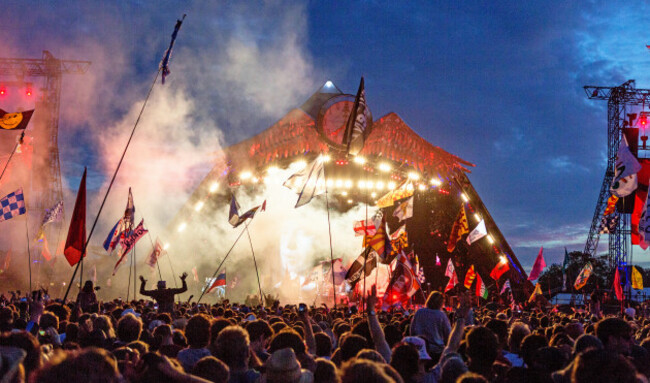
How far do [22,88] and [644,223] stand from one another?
3647cm

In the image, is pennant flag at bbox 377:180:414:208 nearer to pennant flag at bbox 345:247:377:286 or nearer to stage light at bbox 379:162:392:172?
pennant flag at bbox 345:247:377:286

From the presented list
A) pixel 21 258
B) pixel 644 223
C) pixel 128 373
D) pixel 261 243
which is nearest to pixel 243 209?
pixel 261 243

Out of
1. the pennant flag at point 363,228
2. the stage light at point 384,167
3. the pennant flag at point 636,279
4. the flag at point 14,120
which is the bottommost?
the pennant flag at point 636,279

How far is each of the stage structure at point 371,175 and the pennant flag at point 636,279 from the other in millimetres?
8535

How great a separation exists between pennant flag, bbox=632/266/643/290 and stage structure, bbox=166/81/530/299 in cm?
854

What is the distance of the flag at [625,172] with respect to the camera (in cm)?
1420

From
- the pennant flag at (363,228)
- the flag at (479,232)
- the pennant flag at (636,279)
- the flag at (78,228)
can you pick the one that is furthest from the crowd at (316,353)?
the pennant flag at (363,228)

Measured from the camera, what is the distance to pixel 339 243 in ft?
108

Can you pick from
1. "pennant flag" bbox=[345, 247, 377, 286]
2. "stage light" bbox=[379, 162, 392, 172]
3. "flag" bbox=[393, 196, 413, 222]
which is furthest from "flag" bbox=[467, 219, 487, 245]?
"stage light" bbox=[379, 162, 392, 172]

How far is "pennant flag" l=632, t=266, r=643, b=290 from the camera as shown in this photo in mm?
16938

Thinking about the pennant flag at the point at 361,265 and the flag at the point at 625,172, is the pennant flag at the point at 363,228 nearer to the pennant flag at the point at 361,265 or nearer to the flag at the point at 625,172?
the pennant flag at the point at 361,265

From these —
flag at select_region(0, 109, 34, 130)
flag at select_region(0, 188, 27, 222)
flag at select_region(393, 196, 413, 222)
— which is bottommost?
flag at select_region(0, 188, 27, 222)

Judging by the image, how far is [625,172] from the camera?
46.8 feet

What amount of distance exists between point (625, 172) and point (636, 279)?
15.3 feet
